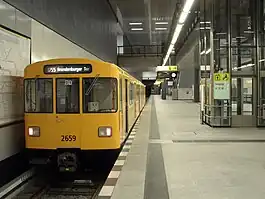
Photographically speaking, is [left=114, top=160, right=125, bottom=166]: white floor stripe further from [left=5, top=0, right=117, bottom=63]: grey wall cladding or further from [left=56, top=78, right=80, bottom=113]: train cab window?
[left=5, top=0, right=117, bottom=63]: grey wall cladding

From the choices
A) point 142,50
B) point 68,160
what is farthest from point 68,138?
point 142,50

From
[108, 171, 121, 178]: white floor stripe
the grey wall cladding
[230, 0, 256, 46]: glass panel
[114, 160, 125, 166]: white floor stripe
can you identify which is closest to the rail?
the grey wall cladding

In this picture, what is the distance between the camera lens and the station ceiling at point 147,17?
2464 centimetres

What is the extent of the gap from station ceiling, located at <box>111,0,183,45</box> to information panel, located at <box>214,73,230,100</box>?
531 centimetres

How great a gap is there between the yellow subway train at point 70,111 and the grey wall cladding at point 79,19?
183 cm

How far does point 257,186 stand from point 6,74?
17.1 feet

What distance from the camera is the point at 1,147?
24.5 feet

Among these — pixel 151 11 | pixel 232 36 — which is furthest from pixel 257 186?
pixel 151 11

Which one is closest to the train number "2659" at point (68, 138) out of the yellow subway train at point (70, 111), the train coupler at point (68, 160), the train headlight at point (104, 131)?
the yellow subway train at point (70, 111)

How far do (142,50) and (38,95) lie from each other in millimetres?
37572

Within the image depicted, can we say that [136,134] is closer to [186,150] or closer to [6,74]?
[186,150]

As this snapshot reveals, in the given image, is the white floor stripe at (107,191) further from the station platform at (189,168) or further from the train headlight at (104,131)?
the train headlight at (104,131)

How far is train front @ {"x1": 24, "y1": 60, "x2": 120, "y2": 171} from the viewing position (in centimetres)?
771

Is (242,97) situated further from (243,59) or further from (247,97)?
(243,59)
